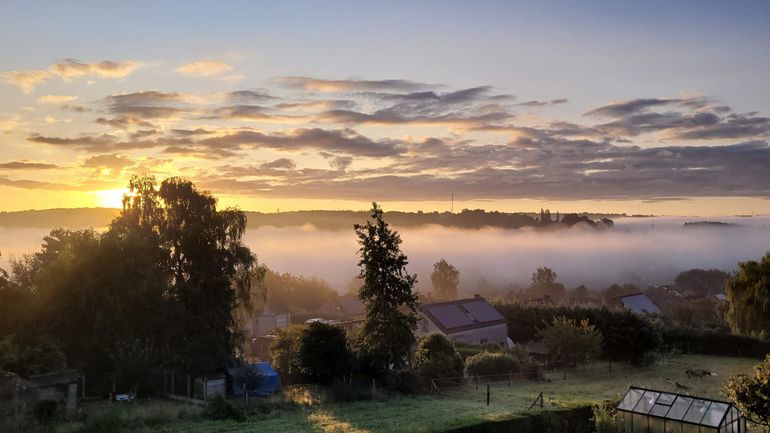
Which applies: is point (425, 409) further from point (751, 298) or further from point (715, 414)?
point (751, 298)

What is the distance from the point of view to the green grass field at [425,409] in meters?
30.6

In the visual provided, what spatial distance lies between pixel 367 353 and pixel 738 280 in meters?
34.1

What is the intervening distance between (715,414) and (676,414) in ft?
5.02

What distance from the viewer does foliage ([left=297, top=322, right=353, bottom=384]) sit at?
4244 cm

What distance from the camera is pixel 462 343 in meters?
64.4

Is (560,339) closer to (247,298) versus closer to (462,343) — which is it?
(462,343)

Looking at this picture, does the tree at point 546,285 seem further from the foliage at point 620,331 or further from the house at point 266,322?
the foliage at point 620,331

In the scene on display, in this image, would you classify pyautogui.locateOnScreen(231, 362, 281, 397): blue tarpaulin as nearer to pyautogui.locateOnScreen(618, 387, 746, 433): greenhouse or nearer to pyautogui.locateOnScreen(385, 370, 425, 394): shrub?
pyautogui.locateOnScreen(385, 370, 425, 394): shrub

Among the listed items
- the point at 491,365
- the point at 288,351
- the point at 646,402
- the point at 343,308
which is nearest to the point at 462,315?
the point at 491,365

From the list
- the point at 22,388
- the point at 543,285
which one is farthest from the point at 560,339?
the point at 543,285

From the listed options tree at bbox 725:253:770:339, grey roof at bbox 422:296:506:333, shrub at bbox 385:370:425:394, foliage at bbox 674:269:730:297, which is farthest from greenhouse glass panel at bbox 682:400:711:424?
foliage at bbox 674:269:730:297

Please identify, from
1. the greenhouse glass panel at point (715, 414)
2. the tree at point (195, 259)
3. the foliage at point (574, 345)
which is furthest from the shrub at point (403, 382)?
the greenhouse glass panel at point (715, 414)

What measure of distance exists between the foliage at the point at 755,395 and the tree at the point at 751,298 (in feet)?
93.5

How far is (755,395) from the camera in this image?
90.0 ft
